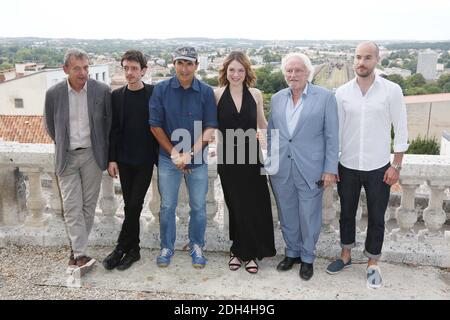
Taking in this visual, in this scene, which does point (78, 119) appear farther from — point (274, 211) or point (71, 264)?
point (274, 211)

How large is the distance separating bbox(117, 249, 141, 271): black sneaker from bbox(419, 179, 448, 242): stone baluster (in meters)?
2.35

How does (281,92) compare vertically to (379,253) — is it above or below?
above

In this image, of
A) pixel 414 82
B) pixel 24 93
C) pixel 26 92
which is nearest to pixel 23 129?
pixel 26 92

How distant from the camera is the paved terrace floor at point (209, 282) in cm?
344

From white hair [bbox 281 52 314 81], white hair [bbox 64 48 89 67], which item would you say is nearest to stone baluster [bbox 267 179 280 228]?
white hair [bbox 281 52 314 81]

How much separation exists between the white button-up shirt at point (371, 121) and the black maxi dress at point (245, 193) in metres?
0.67

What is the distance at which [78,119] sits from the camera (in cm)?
359

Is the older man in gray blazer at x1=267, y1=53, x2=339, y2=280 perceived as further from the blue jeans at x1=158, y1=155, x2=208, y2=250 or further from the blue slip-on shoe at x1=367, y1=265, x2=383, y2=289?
the blue jeans at x1=158, y1=155, x2=208, y2=250

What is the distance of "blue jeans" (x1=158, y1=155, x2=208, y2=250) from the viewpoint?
12.1ft
